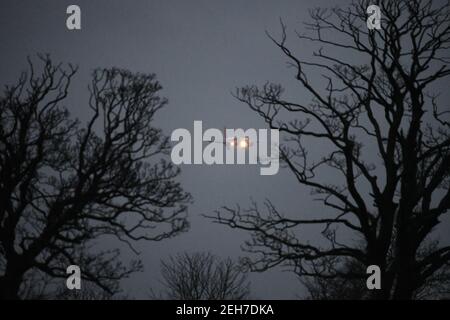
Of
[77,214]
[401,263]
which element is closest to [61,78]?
[77,214]

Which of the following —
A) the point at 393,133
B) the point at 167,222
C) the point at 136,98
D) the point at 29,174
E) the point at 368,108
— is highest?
the point at 136,98

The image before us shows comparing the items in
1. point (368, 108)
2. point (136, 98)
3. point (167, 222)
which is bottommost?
point (167, 222)

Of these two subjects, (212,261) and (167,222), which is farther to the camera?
(212,261)

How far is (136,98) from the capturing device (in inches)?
428

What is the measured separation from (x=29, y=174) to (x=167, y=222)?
4.22 meters

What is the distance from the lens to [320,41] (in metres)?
8.41

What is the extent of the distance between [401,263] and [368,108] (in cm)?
371

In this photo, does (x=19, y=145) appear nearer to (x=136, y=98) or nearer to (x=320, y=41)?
(x=136, y=98)
